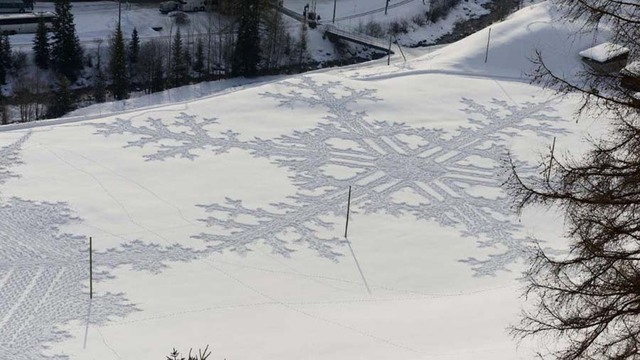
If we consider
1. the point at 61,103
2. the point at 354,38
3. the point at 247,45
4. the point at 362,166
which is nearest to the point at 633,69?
the point at 362,166

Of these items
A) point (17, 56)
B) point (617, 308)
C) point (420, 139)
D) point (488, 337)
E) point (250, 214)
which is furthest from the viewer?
point (17, 56)

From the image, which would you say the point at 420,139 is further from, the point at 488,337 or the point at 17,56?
the point at 17,56

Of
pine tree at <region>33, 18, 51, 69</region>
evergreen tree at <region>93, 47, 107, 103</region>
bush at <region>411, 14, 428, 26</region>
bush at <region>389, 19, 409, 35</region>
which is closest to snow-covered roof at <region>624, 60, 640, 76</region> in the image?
evergreen tree at <region>93, 47, 107, 103</region>

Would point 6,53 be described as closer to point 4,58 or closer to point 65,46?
point 4,58

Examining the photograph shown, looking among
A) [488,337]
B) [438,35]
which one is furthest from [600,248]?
[438,35]

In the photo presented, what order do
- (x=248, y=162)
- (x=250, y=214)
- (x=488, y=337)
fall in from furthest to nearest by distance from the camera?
1. (x=248, y=162)
2. (x=250, y=214)
3. (x=488, y=337)

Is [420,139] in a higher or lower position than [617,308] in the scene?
lower

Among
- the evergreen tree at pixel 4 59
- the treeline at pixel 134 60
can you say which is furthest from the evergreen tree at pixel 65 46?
the evergreen tree at pixel 4 59
